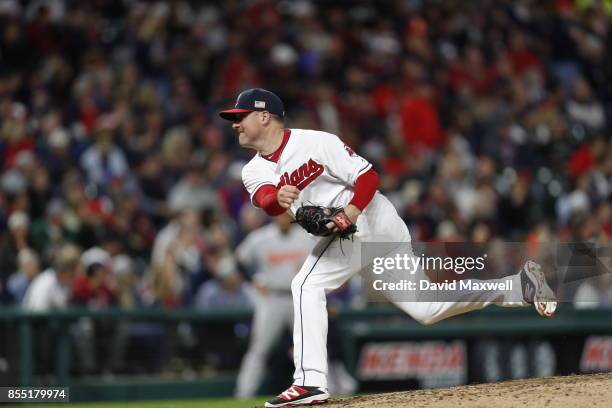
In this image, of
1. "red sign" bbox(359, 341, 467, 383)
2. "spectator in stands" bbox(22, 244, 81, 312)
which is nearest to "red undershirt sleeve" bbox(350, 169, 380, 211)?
"spectator in stands" bbox(22, 244, 81, 312)

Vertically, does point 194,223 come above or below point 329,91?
below

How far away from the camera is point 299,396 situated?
6.77 meters

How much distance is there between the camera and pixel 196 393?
38.4ft

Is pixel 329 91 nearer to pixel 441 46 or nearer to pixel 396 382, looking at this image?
A: pixel 441 46

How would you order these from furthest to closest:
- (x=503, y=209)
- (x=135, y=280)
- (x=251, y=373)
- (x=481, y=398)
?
(x=503, y=209) < (x=135, y=280) < (x=251, y=373) < (x=481, y=398)

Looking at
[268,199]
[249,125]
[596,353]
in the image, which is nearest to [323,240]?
[268,199]

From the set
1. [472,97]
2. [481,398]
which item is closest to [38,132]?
[472,97]

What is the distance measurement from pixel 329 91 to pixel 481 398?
933 cm

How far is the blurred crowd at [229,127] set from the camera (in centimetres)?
1248

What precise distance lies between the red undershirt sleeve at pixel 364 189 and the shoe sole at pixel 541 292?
1.08 metres

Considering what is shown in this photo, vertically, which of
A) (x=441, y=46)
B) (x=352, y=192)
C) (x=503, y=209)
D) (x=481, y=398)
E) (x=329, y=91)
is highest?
(x=441, y=46)

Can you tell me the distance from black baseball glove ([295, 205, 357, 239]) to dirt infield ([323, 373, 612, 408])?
0.97m

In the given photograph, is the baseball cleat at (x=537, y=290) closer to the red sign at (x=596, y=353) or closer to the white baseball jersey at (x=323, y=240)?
the white baseball jersey at (x=323, y=240)

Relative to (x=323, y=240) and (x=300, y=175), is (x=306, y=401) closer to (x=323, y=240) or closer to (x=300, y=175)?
(x=323, y=240)
